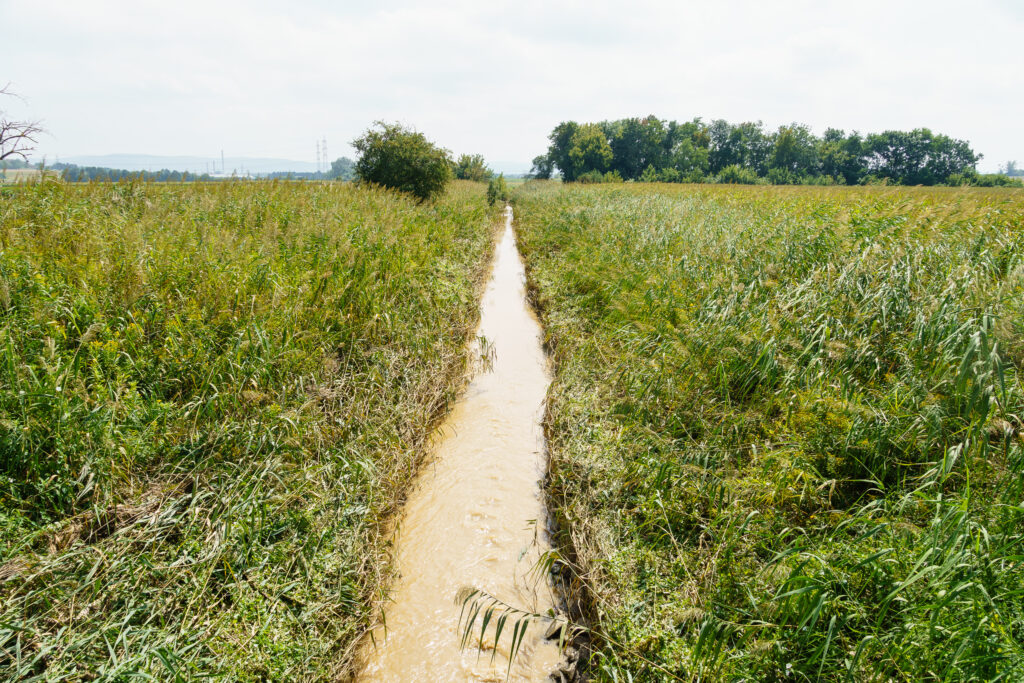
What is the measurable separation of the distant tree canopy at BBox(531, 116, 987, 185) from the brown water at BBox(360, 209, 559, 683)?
185 feet

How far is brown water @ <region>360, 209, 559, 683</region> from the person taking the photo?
2686mm

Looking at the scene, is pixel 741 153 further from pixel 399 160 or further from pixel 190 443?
pixel 190 443

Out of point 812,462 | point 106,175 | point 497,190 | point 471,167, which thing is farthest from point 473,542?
point 471,167

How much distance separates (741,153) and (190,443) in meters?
81.5

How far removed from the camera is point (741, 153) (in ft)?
229

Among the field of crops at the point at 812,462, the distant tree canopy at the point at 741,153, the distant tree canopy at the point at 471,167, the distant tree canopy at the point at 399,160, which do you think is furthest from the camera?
the distant tree canopy at the point at 741,153

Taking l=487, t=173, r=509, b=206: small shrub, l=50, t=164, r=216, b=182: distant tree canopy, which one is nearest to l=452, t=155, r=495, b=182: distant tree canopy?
l=487, t=173, r=509, b=206: small shrub

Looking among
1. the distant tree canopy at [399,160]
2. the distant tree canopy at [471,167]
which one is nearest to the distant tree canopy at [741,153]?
the distant tree canopy at [471,167]

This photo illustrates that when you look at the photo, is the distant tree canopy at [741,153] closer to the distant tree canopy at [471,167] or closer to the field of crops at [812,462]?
the distant tree canopy at [471,167]

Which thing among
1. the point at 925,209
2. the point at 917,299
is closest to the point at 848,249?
the point at 917,299

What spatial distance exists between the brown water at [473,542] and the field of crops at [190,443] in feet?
0.83

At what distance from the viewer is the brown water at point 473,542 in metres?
2.69

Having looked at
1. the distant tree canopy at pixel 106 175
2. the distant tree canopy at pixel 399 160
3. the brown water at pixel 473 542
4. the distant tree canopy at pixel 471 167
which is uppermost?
the distant tree canopy at pixel 471 167

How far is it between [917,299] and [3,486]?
665 centimetres
